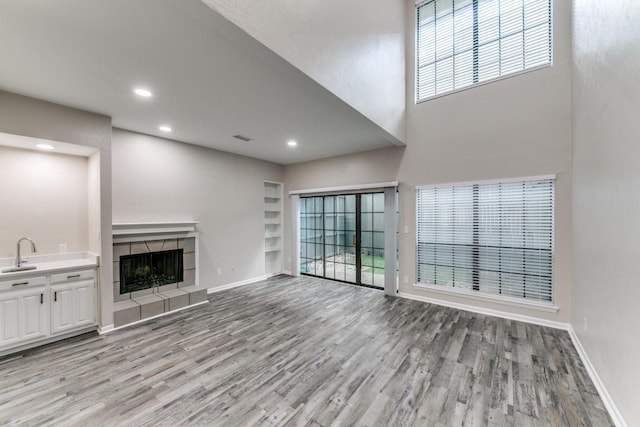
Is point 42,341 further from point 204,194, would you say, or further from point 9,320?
point 204,194

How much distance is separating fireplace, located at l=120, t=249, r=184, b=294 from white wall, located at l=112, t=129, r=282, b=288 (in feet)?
1.53

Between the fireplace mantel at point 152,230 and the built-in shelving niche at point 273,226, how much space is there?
2.05 meters

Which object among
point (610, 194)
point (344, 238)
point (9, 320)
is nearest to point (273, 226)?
point (344, 238)

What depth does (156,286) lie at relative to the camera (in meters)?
4.38

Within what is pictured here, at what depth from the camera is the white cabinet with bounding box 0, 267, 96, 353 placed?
2.80 m

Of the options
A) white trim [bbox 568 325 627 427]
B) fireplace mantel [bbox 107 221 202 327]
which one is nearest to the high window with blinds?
white trim [bbox 568 325 627 427]

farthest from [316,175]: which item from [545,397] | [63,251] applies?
[545,397]

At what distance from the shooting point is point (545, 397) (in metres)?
2.18

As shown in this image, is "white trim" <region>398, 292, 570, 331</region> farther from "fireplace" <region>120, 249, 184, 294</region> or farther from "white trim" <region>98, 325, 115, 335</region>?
"white trim" <region>98, 325, 115, 335</region>

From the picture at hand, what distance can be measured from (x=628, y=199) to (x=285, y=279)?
554cm

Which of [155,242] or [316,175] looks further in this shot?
[316,175]

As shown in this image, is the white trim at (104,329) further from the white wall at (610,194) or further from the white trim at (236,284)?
the white wall at (610,194)

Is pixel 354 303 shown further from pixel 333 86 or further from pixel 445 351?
pixel 333 86

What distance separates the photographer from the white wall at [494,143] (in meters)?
3.51
